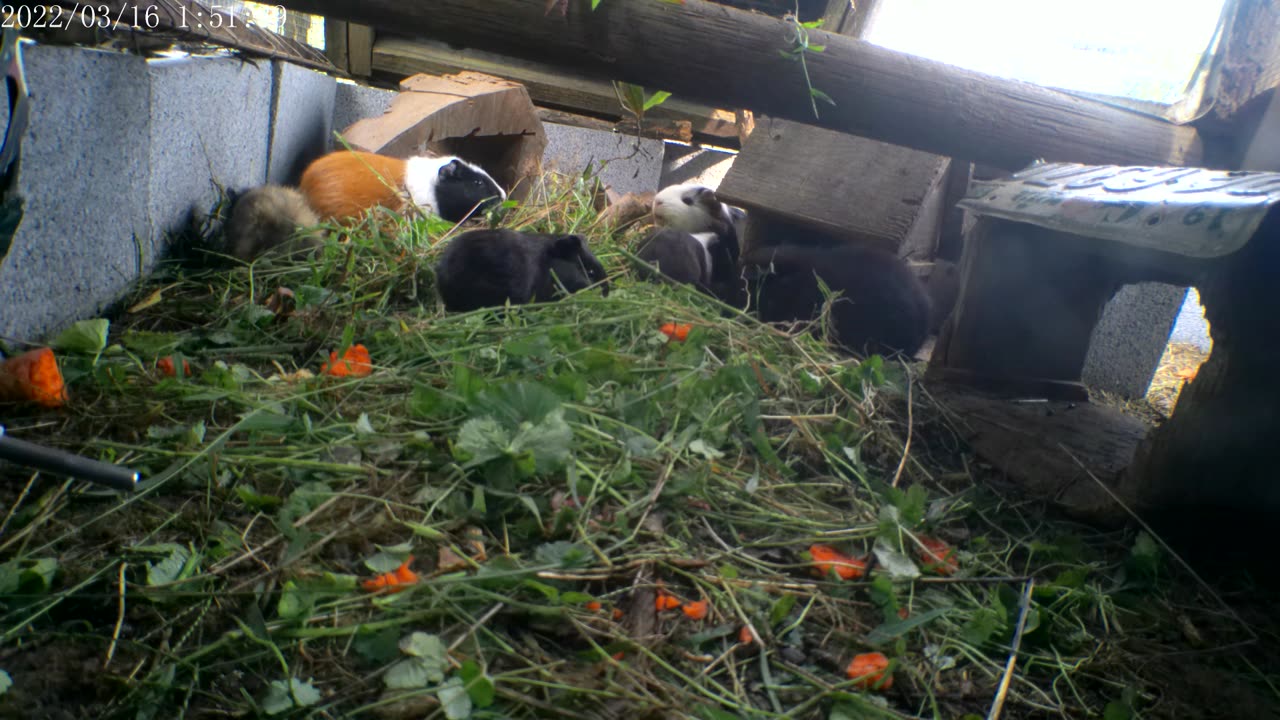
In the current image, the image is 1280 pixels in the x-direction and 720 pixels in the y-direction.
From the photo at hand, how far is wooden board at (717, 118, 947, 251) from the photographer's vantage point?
143 inches

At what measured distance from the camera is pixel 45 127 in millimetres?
2031

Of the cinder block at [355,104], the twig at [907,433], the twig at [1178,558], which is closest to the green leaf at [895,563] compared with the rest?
the twig at [907,433]

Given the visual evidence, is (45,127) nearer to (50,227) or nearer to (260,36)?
(50,227)

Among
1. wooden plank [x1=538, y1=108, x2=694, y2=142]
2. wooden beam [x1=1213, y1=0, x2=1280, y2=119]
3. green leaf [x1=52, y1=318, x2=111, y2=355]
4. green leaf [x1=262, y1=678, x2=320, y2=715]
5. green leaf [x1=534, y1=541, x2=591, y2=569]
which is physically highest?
wooden beam [x1=1213, y1=0, x2=1280, y2=119]

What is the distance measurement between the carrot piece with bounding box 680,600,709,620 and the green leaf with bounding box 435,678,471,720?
0.44 meters

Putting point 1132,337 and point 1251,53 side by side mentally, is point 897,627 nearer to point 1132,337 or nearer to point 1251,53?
point 1251,53

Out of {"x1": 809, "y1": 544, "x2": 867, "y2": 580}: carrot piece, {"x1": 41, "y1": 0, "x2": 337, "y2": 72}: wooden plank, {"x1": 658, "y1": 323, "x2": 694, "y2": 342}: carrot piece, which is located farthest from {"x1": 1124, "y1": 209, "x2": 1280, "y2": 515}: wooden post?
{"x1": 41, "y1": 0, "x2": 337, "y2": 72}: wooden plank

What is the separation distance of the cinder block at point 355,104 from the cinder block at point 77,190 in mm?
2831

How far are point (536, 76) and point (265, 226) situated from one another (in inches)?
138

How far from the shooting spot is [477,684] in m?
1.15

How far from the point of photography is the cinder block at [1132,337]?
4.22 m

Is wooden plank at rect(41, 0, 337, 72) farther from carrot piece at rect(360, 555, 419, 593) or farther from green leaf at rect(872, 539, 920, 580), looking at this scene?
green leaf at rect(872, 539, 920, 580)

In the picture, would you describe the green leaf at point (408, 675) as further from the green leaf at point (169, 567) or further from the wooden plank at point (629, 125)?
the wooden plank at point (629, 125)

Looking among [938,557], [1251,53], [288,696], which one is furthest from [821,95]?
[288,696]
